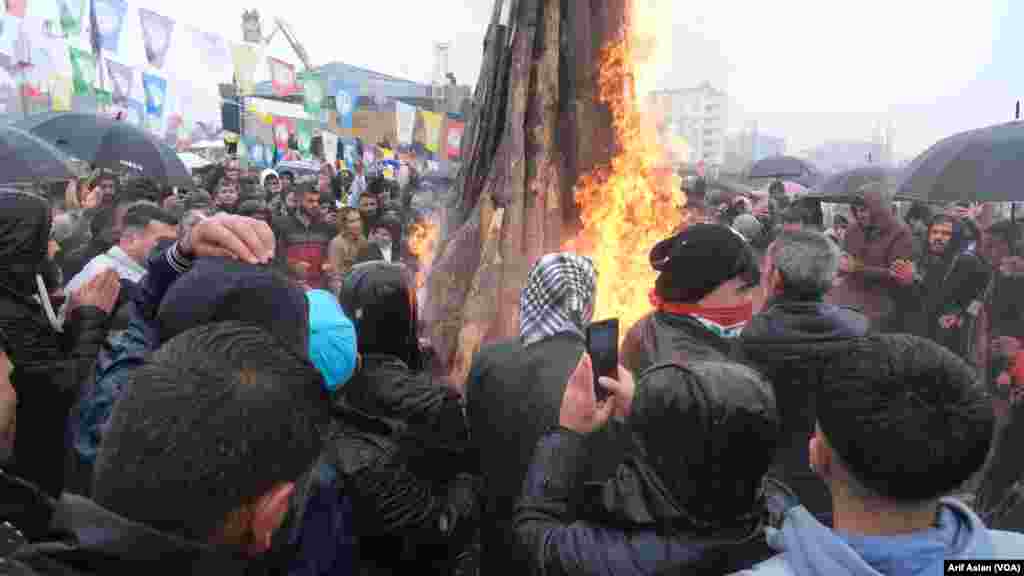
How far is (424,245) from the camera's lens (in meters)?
5.43

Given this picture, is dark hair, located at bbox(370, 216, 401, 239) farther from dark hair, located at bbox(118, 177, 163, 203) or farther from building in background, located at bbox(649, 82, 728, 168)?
building in background, located at bbox(649, 82, 728, 168)

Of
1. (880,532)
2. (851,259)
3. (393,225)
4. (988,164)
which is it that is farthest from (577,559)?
(393,225)

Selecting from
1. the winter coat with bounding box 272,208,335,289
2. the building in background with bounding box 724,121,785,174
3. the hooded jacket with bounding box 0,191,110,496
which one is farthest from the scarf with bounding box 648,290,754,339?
the building in background with bounding box 724,121,785,174

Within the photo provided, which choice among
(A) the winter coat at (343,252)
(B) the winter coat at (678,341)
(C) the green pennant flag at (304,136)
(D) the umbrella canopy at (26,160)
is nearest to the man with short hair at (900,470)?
(B) the winter coat at (678,341)

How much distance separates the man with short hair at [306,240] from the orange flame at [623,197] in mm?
1845

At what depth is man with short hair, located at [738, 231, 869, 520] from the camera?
273 centimetres

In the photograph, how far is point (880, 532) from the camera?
1.43m

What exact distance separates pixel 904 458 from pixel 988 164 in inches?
156

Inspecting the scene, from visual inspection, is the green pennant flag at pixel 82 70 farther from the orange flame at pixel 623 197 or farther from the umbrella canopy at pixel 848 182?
the umbrella canopy at pixel 848 182

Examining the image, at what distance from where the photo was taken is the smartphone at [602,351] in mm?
1931

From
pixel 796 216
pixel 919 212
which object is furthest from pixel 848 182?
pixel 919 212

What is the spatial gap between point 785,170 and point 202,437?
15.7 m

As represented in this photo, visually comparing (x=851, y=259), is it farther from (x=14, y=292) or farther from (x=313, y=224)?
(x=14, y=292)

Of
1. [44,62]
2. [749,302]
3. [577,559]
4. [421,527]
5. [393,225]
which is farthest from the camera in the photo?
[44,62]
